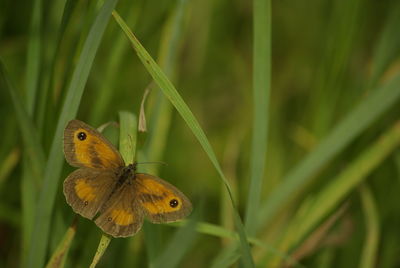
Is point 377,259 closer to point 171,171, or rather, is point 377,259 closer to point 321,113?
point 321,113

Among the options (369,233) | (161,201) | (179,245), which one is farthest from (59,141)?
(369,233)

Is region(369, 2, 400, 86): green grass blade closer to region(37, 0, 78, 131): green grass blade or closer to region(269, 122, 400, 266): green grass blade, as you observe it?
region(269, 122, 400, 266): green grass blade

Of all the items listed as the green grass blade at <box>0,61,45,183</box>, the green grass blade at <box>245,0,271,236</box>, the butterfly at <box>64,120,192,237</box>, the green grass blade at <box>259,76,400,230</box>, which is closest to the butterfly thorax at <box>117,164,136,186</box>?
the butterfly at <box>64,120,192,237</box>

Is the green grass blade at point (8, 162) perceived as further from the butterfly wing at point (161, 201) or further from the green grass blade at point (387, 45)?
the green grass blade at point (387, 45)

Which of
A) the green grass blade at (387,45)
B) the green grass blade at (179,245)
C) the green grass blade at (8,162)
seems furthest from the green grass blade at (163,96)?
the green grass blade at (387,45)

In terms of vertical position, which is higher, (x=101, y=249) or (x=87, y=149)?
(x=87, y=149)

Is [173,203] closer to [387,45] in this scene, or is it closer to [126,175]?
[126,175]
